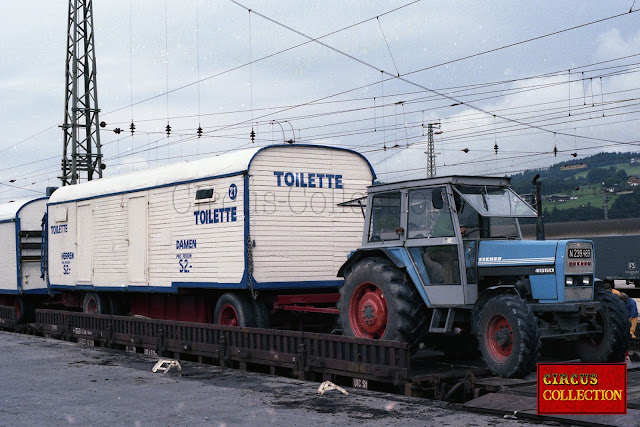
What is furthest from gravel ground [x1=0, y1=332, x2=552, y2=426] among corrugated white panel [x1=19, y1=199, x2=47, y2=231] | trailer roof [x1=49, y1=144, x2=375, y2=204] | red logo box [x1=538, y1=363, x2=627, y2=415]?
corrugated white panel [x1=19, y1=199, x2=47, y2=231]

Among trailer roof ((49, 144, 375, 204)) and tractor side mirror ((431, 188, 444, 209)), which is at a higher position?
trailer roof ((49, 144, 375, 204))

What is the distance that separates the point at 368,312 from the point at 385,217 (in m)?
1.44

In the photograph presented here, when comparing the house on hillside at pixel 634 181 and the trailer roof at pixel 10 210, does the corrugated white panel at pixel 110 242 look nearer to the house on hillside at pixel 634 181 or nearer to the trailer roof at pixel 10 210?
the trailer roof at pixel 10 210

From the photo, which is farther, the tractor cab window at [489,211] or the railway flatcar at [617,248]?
the railway flatcar at [617,248]

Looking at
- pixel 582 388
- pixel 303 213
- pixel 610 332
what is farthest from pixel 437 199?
pixel 303 213

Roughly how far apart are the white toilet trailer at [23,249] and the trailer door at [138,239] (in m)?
7.24

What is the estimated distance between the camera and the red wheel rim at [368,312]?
11312 mm

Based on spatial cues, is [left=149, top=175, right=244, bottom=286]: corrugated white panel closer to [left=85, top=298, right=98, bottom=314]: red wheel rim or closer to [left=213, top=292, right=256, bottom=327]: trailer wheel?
[left=213, top=292, right=256, bottom=327]: trailer wheel

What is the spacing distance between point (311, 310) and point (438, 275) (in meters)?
3.49

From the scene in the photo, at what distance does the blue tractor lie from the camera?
33.8ft

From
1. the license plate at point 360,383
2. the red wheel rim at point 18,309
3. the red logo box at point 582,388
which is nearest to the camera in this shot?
the red logo box at point 582,388

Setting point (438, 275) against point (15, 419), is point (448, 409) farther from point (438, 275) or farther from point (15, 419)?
point (15, 419)

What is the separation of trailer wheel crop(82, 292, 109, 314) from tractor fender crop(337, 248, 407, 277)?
9442 mm

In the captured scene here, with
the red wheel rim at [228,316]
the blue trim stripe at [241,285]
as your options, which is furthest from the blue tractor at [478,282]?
the red wheel rim at [228,316]
